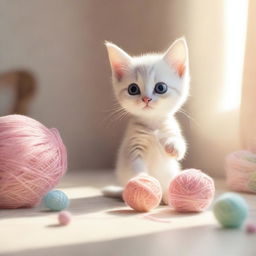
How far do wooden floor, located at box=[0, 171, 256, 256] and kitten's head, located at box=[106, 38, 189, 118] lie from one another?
27 centimetres

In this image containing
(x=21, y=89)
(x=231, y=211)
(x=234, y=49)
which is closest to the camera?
(x=231, y=211)

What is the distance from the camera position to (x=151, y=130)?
145cm

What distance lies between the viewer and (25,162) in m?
1.28

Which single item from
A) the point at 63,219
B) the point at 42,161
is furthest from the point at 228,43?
the point at 63,219

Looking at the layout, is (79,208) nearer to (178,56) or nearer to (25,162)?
(25,162)

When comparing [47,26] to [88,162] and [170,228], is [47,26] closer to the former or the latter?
[88,162]

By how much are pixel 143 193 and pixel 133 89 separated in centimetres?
31

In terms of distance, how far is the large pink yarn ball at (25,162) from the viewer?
128 centimetres

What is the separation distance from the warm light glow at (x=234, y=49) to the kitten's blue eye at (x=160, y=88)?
58cm

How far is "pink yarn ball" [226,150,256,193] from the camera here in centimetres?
160

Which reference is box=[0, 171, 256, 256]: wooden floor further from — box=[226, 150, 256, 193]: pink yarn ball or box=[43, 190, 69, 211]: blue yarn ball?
box=[226, 150, 256, 193]: pink yarn ball

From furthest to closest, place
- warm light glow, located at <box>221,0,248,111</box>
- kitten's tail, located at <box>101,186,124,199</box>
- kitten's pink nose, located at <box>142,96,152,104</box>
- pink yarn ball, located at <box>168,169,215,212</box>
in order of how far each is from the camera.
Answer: warm light glow, located at <box>221,0,248,111</box> → kitten's tail, located at <box>101,186,124,199</box> → kitten's pink nose, located at <box>142,96,152,104</box> → pink yarn ball, located at <box>168,169,215,212</box>

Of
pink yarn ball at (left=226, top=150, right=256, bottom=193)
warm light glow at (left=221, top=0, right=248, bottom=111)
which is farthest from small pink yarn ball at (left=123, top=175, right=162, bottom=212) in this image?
warm light glow at (left=221, top=0, right=248, bottom=111)

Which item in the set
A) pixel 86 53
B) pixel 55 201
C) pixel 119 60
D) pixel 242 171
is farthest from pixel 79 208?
pixel 86 53
